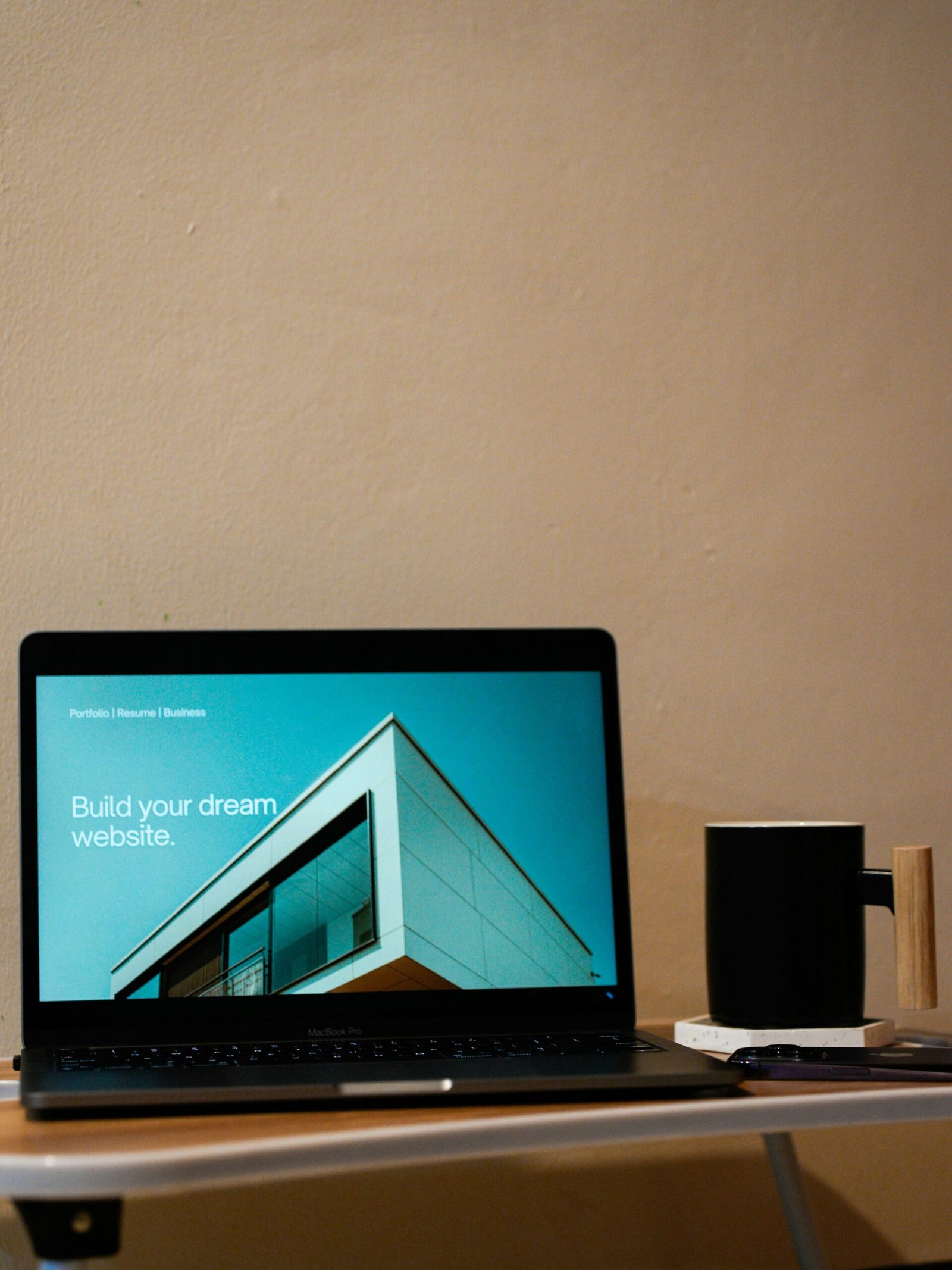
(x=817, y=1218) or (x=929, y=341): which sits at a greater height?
(x=929, y=341)

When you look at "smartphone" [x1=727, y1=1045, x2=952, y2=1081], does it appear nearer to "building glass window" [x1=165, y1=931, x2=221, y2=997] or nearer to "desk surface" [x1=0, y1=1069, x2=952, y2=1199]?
"desk surface" [x1=0, y1=1069, x2=952, y2=1199]

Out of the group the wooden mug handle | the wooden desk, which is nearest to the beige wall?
the wooden mug handle

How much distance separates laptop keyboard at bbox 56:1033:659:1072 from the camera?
2.27 ft

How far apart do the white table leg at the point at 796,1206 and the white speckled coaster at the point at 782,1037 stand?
131mm

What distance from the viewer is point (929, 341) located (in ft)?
3.90

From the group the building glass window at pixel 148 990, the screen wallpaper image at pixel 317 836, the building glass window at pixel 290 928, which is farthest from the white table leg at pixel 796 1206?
the building glass window at pixel 148 990

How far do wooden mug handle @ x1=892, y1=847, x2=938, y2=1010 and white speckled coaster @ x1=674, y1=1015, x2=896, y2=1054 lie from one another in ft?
0.11

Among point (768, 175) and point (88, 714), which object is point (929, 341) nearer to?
point (768, 175)

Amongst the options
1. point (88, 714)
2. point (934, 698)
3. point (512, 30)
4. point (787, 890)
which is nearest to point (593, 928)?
point (787, 890)

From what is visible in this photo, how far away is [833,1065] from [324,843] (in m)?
0.36

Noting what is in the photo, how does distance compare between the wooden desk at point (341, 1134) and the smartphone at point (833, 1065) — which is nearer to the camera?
the wooden desk at point (341, 1134)

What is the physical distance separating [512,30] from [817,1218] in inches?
44.5

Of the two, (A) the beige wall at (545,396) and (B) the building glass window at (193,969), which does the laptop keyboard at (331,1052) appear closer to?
(B) the building glass window at (193,969)

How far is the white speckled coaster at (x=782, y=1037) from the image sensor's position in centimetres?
82
